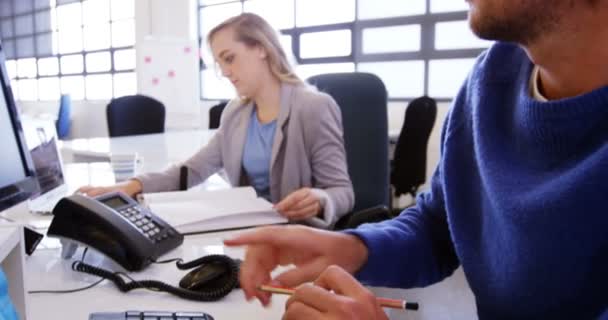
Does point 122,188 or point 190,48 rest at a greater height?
point 190,48

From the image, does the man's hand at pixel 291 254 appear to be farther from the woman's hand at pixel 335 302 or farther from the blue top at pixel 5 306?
the blue top at pixel 5 306

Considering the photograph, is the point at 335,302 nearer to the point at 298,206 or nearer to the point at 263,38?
the point at 298,206

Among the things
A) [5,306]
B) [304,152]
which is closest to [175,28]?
[304,152]

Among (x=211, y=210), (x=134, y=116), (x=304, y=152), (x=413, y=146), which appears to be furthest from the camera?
(x=134, y=116)

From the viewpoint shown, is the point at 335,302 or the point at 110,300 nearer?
the point at 335,302

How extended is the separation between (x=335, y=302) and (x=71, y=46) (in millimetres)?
8593

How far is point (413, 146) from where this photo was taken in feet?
11.7

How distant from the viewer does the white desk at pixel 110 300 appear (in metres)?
0.74

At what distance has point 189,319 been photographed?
2.03ft

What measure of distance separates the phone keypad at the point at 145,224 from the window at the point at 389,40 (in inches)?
138

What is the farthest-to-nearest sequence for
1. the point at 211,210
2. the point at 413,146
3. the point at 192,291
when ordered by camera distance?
the point at 413,146
the point at 211,210
the point at 192,291

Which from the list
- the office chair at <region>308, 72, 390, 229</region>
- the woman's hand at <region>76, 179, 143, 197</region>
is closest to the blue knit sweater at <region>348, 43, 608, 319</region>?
the woman's hand at <region>76, 179, 143, 197</region>

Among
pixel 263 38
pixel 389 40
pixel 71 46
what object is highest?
pixel 71 46

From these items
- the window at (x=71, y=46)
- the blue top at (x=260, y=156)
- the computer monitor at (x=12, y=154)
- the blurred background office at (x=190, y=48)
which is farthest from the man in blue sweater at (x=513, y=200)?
the window at (x=71, y=46)
